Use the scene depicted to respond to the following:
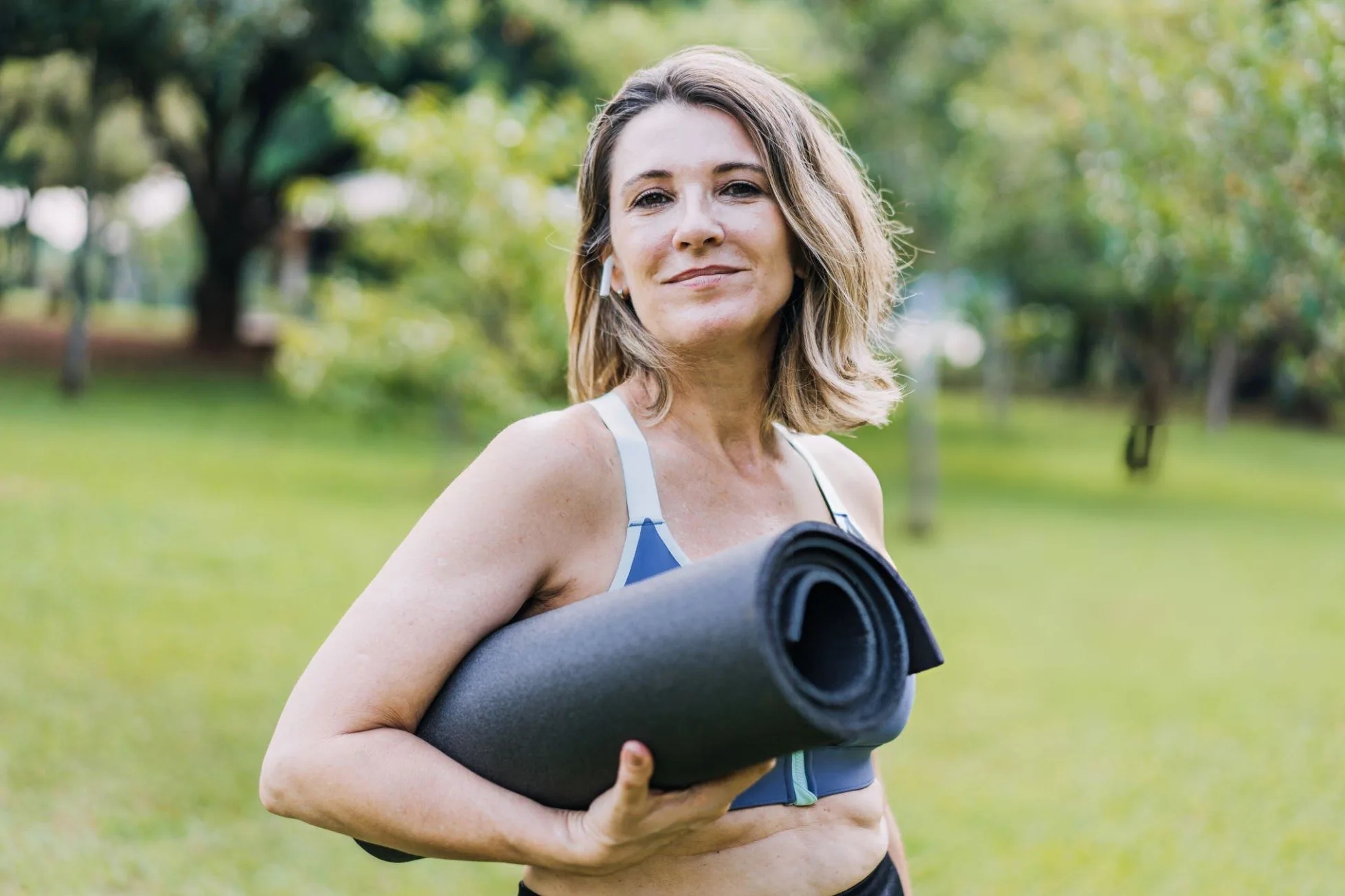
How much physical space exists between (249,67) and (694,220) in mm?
18011

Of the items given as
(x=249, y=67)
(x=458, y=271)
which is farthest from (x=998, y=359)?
(x=458, y=271)

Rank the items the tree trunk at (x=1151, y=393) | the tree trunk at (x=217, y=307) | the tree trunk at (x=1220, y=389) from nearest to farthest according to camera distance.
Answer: the tree trunk at (x=1151, y=393)
the tree trunk at (x=217, y=307)
the tree trunk at (x=1220, y=389)

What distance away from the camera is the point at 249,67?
18031 mm

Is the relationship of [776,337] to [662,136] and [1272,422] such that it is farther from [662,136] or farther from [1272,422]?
[1272,422]

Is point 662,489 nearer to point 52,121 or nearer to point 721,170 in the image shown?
point 721,170

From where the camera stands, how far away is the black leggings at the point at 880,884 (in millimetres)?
1855

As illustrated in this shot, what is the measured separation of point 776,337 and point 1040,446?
25347mm

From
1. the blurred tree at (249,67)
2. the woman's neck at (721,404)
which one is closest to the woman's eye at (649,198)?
the woman's neck at (721,404)

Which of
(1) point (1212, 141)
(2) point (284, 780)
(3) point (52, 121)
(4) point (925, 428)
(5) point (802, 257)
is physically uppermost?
(3) point (52, 121)

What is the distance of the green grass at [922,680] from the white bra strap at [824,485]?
3.78 metres

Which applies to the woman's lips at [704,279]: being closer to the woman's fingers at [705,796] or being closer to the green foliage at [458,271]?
the woman's fingers at [705,796]

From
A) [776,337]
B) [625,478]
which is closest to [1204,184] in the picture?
[776,337]

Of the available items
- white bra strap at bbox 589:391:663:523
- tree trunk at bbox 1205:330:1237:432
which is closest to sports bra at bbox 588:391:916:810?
white bra strap at bbox 589:391:663:523

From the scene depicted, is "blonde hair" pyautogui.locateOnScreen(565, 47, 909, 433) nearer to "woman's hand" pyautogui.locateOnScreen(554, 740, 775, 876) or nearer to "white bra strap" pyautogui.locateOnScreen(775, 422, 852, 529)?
"white bra strap" pyautogui.locateOnScreen(775, 422, 852, 529)
